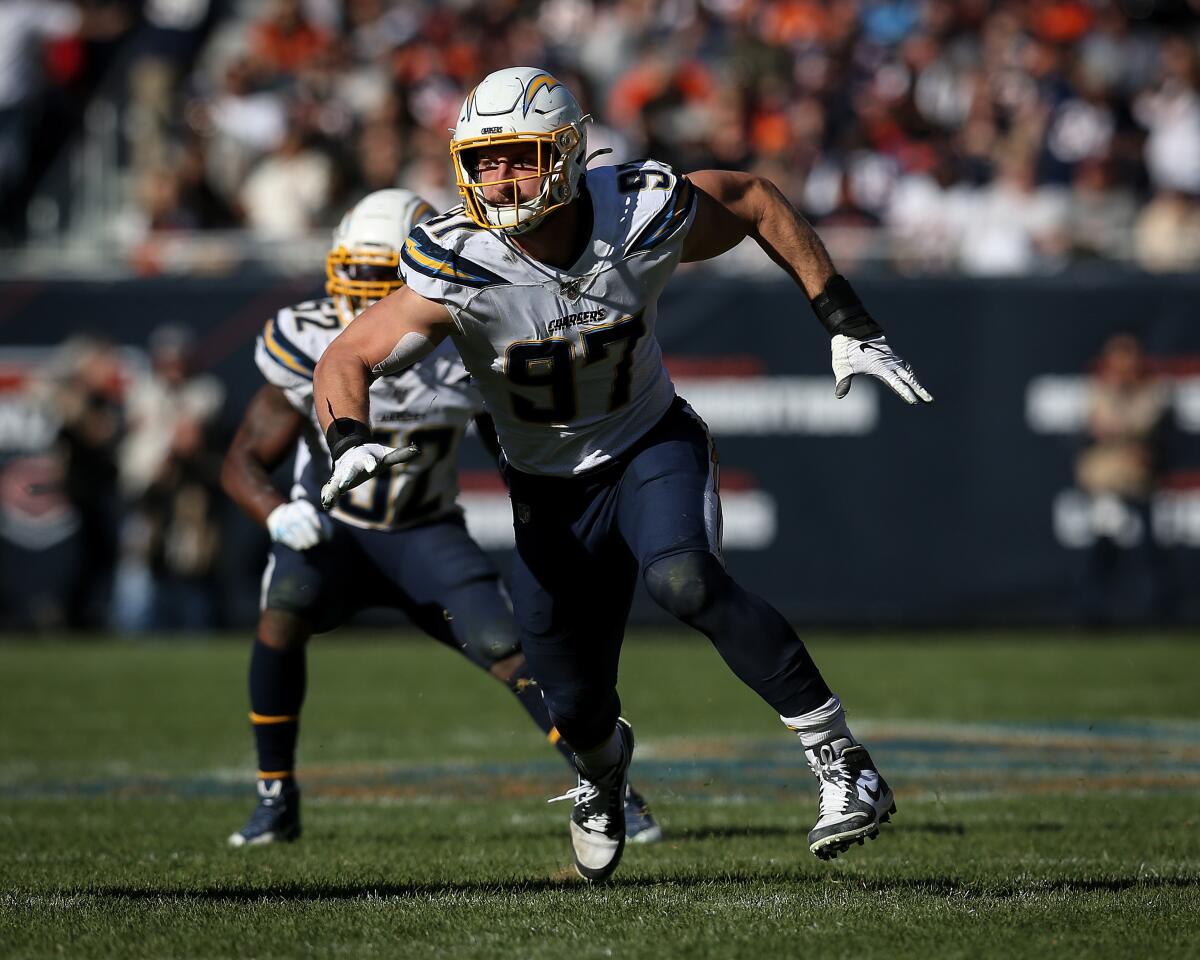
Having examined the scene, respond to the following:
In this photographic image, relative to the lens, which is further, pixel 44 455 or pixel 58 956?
pixel 44 455

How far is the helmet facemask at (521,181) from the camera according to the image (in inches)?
155

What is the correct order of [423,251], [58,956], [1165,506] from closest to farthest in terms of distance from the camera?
[58,956]
[423,251]
[1165,506]

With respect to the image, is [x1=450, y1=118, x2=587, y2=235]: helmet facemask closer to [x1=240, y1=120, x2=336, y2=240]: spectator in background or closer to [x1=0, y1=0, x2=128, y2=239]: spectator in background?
[x1=240, y1=120, x2=336, y2=240]: spectator in background

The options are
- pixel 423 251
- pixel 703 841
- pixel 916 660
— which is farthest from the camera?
pixel 916 660

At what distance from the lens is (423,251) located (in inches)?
156

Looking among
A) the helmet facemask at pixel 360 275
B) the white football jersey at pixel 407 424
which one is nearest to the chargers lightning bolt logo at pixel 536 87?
the helmet facemask at pixel 360 275

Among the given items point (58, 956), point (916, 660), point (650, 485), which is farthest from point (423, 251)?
point (916, 660)

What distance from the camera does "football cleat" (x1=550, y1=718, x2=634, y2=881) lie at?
4.37 meters

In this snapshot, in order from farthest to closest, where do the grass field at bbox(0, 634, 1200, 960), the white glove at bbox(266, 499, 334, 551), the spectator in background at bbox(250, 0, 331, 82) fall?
the spectator in background at bbox(250, 0, 331, 82)
the white glove at bbox(266, 499, 334, 551)
the grass field at bbox(0, 634, 1200, 960)

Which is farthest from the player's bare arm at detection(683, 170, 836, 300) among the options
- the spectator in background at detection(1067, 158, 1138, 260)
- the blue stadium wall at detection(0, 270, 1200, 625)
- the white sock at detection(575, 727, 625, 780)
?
the spectator in background at detection(1067, 158, 1138, 260)

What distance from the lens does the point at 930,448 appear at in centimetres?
1084

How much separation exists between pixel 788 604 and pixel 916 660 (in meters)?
1.26

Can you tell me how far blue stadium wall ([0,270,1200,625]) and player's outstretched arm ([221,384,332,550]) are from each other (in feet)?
18.5

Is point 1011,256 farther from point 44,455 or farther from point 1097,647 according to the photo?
point 44,455
